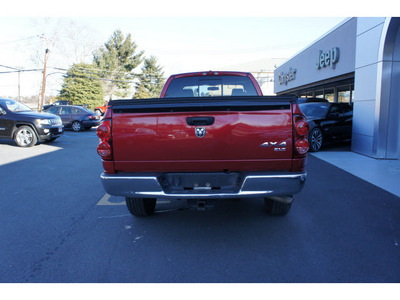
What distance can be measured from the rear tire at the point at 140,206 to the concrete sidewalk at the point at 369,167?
4072mm

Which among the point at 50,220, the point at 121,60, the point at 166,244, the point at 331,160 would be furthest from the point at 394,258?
the point at 121,60

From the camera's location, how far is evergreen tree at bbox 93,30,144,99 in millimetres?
52969

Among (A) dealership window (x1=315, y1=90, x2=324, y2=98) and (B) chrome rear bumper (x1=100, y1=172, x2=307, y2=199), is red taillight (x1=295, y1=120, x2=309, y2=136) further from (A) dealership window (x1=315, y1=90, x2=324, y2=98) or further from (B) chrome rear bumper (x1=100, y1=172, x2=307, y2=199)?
(A) dealership window (x1=315, y1=90, x2=324, y2=98)

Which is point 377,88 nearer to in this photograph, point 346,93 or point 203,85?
point 203,85

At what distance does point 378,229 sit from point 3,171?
7694mm

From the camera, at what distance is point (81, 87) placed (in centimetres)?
4097

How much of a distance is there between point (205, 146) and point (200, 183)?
15.8 inches

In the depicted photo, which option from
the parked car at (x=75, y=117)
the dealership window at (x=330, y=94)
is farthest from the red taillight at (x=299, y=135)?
the dealership window at (x=330, y=94)

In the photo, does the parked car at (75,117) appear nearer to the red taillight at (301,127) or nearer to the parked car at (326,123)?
the parked car at (326,123)

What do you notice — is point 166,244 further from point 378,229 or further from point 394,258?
point 378,229

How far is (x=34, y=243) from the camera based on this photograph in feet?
11.1

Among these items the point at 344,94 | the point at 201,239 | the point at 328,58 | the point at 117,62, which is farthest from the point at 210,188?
the point at 117,62

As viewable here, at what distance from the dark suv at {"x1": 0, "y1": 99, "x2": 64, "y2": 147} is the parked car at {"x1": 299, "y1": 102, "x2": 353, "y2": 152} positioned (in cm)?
940

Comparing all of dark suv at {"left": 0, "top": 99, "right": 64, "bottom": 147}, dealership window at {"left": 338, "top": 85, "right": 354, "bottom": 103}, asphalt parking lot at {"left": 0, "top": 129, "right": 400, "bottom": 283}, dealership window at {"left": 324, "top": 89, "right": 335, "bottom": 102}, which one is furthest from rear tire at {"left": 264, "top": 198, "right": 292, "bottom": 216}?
dealership window at {"left": 324, "top": 89, "right": 335, "bottom": 102}
